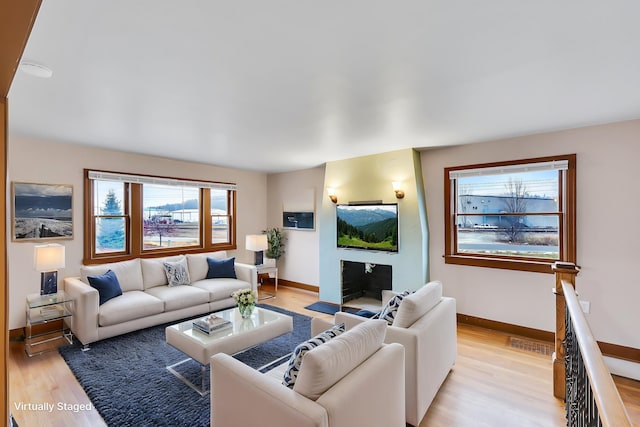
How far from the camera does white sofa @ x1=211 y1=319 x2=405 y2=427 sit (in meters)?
1.33

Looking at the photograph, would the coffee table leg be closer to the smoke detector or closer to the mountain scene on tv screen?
the smoke detector

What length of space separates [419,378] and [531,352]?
199 centimetres

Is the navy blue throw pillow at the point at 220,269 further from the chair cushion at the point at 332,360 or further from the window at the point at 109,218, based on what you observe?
the chair cushion at the point at 332,360

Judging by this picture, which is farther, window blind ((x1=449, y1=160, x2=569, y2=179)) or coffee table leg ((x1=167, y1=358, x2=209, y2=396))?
window blind ((x1=449, y1=160, x2=569, y2=179))

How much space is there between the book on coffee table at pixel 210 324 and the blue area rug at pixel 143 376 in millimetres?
397

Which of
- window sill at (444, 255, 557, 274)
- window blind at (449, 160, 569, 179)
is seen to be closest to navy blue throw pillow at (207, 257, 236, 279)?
window sill at (444, 255, 557, 274)

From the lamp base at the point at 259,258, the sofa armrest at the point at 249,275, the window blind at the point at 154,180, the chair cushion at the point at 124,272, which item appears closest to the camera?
the chair cushion at the point at 124,272

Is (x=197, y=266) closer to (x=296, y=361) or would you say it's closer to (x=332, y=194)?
(x=332, y=194)

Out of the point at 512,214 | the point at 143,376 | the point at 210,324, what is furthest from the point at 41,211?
the point at 512,214

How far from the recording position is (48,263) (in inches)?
130

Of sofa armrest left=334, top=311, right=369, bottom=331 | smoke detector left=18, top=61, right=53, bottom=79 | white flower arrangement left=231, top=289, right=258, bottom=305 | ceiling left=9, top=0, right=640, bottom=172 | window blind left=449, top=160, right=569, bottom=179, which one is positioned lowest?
white flower arrangement left=231, top=289, right=258, bottom=305

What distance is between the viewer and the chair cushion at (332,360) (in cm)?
139

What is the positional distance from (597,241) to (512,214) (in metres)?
0.84

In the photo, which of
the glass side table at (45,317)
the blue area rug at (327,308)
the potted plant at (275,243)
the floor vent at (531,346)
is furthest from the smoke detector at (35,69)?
the floor vent at (531,346)
